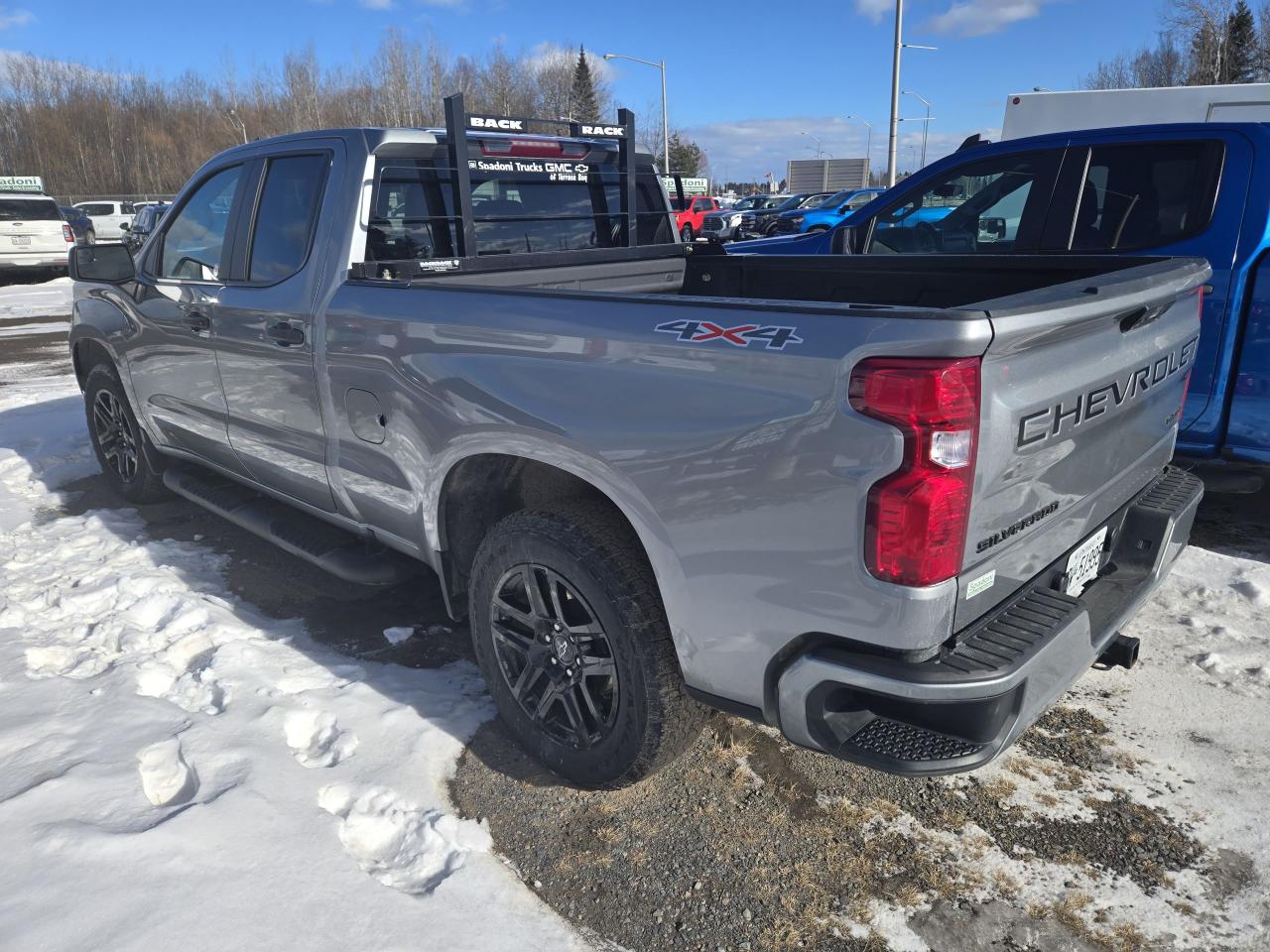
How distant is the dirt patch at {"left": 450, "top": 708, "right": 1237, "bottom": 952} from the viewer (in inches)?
88.5

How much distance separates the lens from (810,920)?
2.25 meters

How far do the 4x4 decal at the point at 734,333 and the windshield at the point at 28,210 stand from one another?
2166 cm

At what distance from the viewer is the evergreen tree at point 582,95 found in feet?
200

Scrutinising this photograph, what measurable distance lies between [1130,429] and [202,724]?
305 centimetres

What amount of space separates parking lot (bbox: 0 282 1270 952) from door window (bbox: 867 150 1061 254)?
8.47ft

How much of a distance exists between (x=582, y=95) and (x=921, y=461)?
242 ft

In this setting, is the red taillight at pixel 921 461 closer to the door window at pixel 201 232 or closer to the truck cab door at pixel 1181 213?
the truck cab door at pixel 1181 213

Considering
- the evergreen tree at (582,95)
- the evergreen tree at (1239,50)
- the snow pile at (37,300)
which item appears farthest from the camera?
the evergreen tree at (582,95)

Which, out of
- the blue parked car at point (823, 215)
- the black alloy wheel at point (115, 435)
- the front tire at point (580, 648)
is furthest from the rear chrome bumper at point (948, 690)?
the blue parked car at point (823, 215)

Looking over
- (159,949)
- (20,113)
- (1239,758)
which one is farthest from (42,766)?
(20,113)

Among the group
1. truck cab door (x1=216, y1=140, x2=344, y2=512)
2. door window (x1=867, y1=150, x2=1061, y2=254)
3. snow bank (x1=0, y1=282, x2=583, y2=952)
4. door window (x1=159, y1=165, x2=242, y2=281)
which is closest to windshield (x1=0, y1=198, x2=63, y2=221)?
door window (x1=159, y1=165, x2=242, y2=281)

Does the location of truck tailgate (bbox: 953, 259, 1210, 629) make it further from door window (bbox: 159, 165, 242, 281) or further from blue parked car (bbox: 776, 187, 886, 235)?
blue parked car (bbox: 776, 187, 886, 235)

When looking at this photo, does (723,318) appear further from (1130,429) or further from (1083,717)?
(1083,717)

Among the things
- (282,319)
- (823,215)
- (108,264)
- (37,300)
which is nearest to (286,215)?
(282,319)
